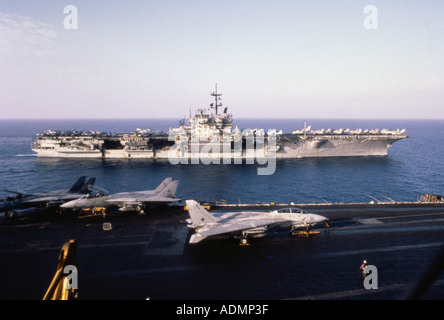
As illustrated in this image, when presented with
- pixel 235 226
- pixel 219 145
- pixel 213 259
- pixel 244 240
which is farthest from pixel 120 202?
pixel 219 145

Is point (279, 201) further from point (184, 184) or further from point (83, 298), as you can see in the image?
point (83, 298)

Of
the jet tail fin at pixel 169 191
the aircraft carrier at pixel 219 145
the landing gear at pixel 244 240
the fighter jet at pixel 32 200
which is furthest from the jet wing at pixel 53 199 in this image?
the aircraft carrier at pixel 219 145

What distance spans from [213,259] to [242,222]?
449 cm

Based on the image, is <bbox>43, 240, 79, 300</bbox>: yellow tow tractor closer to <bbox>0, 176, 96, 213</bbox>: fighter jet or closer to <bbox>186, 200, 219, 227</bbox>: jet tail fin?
<bbox>186, 200, 219, 227</bbox>: jet tail fin

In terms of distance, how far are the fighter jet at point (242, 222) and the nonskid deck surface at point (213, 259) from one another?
1186 millimetres

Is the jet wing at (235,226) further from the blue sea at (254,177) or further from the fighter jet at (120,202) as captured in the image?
the blue sea at (254,177)

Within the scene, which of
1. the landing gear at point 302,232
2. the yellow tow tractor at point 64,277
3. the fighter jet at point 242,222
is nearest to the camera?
the yellow tow tractor at point 64,277

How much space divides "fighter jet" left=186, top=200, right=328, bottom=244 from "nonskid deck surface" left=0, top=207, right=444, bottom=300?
1186 mm

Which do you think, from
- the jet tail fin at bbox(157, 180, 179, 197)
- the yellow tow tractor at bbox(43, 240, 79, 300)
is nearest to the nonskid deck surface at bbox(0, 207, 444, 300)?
the jet tail fin at bbox(157, 180, 179, 197)

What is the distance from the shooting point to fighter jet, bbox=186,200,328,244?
2386 centimetres

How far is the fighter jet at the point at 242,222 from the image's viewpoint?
939 inches

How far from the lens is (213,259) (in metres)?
21.7

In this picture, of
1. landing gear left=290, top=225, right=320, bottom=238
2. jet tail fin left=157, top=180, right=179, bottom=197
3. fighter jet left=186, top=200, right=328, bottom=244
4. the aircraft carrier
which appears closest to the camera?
fighter jet left=186, top=200, right=328, bottom=244

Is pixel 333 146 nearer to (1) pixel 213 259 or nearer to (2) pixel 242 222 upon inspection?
(2) pixel 242 222
